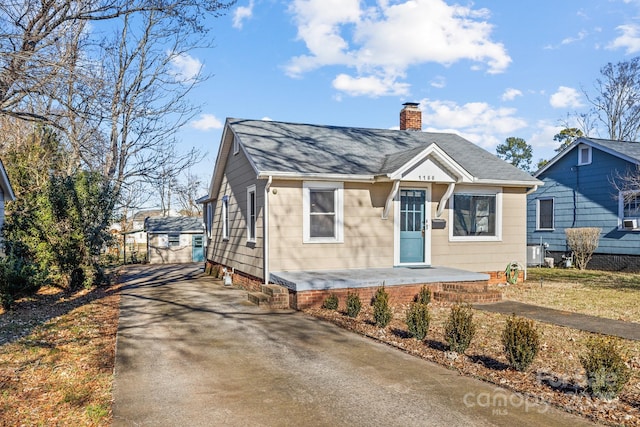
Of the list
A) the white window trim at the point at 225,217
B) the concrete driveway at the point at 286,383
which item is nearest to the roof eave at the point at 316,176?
the concrete driveway at the point at 286,383

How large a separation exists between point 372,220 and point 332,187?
53.3 inches

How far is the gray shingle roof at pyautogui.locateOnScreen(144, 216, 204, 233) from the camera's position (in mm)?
25516

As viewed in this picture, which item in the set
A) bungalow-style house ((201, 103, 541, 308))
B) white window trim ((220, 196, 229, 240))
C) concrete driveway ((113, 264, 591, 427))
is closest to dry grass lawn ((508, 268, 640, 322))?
bungalow-style house ((201, 103, 541, 308))

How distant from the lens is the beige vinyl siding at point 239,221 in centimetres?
1119

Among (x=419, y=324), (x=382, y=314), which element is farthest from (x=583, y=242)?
(x=419, y=324)

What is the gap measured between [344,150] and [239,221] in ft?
12.1

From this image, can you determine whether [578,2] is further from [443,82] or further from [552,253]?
[552,253]

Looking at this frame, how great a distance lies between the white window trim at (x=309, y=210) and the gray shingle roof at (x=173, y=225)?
Answer: 1627cm

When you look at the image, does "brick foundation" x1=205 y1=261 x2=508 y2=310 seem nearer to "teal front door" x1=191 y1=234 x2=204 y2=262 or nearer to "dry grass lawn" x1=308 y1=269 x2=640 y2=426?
"dry grass lawn" x1=308 y1=269 x2=640 y2=426

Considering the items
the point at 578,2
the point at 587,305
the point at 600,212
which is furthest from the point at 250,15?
the point at 600,212

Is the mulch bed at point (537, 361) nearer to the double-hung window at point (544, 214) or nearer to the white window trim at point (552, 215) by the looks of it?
the white window trim at point (552, 215)

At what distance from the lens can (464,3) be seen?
13.1 m

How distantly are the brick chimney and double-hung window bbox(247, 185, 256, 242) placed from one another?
694 centimetres

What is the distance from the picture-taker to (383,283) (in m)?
9.48
